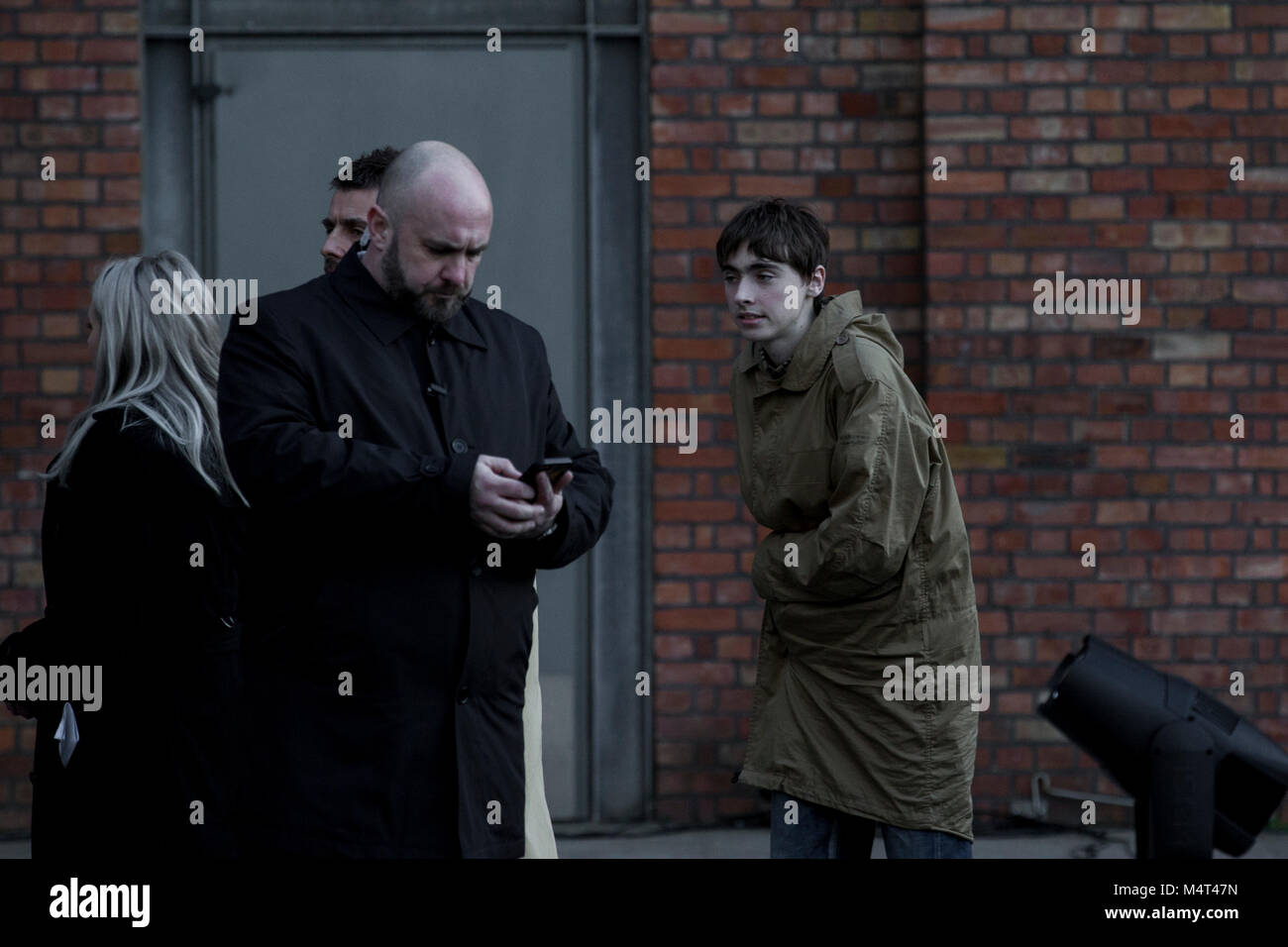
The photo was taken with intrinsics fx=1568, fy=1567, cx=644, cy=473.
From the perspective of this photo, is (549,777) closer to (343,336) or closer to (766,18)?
(766,18)

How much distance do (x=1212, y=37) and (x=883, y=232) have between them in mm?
1257

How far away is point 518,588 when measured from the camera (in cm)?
277

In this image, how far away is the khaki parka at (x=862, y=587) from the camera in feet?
10.6

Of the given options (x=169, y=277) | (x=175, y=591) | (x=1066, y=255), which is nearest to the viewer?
(x=175, y=591)

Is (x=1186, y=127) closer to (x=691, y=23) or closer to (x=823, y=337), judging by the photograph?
(x=691, y=23)

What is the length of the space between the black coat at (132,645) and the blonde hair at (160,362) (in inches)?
1.6

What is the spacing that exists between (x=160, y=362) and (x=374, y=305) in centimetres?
77

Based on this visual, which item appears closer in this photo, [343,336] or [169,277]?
[343,336]

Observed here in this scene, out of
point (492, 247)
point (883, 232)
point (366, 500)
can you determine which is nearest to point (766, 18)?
point (883, 232)

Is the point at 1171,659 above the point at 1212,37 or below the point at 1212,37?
below

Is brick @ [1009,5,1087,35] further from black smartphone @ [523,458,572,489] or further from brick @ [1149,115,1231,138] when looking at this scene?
black smartphone @ [523,458,572,489]

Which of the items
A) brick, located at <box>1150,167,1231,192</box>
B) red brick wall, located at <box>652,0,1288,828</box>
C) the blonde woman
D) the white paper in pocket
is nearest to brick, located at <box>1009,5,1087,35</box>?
red brick wall, located at <box>652,0,1288,828</box>

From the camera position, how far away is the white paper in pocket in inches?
Result: 124

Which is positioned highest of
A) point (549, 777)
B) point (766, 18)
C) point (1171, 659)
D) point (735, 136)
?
point (766, 18)
